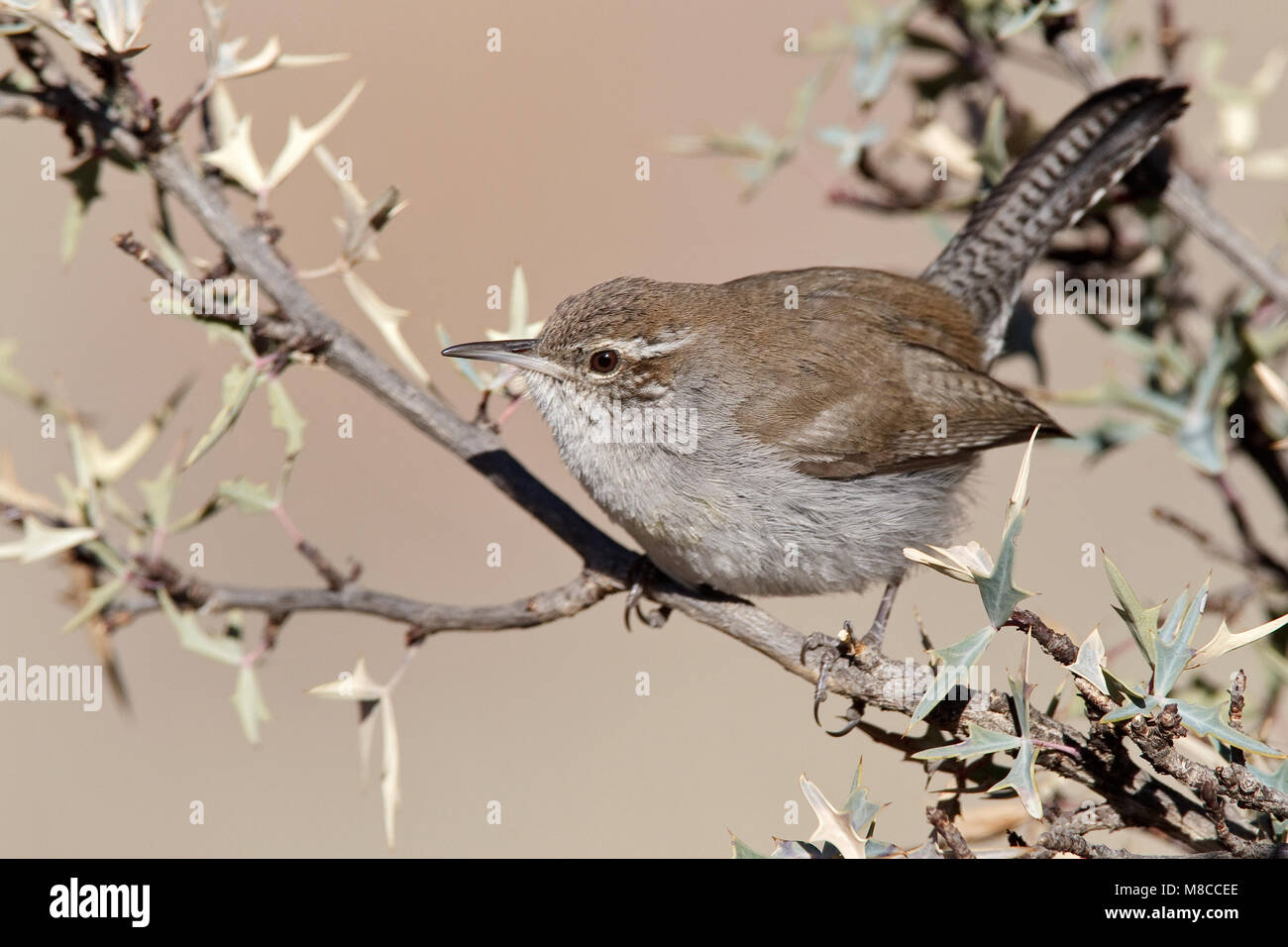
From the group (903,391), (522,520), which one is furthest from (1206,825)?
(522,520)

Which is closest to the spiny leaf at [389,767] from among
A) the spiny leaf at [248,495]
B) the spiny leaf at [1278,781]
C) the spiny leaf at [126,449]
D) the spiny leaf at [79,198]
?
the spiny leaf at [248,495]

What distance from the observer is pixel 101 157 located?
2.96 meters

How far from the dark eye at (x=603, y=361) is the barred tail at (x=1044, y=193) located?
146 cm

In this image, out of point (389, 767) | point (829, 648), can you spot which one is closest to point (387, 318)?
point (389, 767)

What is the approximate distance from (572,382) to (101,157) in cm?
150

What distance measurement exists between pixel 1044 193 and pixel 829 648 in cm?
205

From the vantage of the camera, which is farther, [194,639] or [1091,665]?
[194,639]

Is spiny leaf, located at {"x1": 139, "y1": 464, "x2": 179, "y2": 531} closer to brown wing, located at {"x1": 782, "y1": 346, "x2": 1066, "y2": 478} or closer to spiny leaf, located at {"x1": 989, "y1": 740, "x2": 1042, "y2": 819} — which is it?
brown wing, located at {"x1": 782, "y1": 346, "x2": 1066, "y2": 478}

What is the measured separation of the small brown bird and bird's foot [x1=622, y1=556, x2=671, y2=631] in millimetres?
73

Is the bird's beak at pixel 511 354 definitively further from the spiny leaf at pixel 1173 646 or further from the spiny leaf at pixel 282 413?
the spiny leaf at pixel 1173 646

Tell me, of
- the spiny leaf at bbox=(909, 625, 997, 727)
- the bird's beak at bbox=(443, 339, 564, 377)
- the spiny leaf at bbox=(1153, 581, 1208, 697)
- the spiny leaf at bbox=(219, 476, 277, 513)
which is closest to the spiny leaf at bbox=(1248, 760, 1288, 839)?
the spiny leaf at bbox=(1153, 581, 1208, 697)

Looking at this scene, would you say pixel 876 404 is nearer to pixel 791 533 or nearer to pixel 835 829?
pixel 791 533

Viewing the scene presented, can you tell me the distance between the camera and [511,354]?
3406 millimetres

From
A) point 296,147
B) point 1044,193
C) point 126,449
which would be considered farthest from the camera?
point 1044,193
